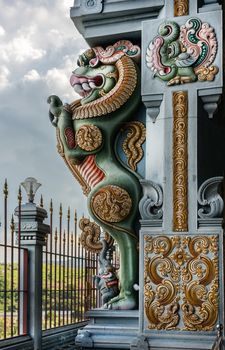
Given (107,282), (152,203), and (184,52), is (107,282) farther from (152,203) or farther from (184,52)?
(184,52)

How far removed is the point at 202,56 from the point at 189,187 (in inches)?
40.5

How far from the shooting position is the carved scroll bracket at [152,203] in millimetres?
4637

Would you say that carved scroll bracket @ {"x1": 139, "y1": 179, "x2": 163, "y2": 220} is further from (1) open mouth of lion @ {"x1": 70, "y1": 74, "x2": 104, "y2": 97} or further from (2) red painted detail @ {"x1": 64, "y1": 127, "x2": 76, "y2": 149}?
(1) open mouth of lion @ {"x1": 70, "y1": 74, "x2": 104, "y2": 97}

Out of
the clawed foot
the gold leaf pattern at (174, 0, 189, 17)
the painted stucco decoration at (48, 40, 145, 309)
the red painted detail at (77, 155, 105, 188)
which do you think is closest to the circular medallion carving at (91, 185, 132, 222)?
the painted stucco decoration at (48, 40, 145, 309)

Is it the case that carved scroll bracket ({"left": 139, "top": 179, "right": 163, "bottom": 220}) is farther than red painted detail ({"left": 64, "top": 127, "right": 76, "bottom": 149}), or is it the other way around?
red painted detail ({"left": 64, "top": 127, "right": 76, "bottom": 149})

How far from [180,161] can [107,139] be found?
2.62 ft

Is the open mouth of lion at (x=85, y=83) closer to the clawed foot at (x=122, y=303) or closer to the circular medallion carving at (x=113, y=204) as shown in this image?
the circular medallion carving at (x=113, y=204)

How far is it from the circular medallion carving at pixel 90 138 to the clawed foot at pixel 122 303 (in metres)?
1.25

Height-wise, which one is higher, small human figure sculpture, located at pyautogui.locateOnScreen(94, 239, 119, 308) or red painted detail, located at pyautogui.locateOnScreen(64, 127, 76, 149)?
red painted detail, located at pyautogui.locateOnScreen(64, 127, 76, 149)

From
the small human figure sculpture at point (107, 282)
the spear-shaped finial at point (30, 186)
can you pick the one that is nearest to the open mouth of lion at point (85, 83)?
the small human figure sculpture at point (107, 282)

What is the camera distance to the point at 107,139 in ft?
17.0

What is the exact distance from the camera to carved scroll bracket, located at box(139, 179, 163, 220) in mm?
4637

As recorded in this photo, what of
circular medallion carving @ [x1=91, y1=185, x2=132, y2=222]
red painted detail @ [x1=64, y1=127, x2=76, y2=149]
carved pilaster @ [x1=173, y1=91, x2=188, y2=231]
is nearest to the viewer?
carved pilaster @ [x1=173, y1=91, x2=188, y2=231]

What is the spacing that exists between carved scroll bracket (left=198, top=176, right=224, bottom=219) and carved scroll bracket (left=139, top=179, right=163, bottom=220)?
1.02 ft
